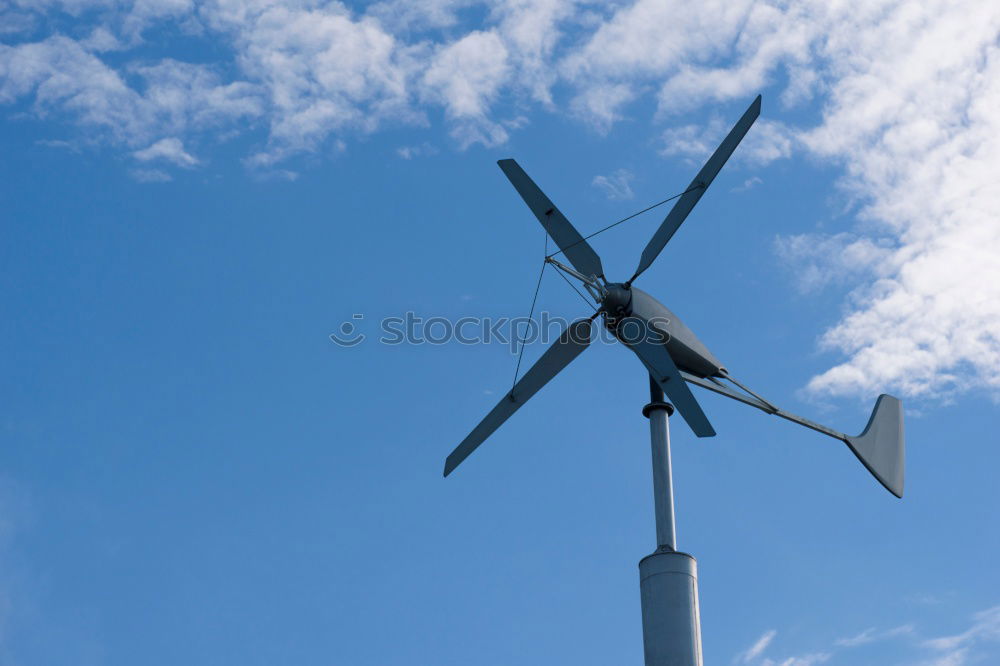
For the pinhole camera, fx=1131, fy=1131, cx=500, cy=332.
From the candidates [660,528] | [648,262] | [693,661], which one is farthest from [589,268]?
[693,661]

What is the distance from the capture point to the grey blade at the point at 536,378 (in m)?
25.2

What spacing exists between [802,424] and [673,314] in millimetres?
4594

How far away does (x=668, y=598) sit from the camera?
21250mm

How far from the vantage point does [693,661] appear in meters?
20.5

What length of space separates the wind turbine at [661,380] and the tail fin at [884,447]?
35 mm

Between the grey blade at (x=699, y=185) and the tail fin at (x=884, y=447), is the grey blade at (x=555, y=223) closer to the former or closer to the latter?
the grey blade at (x=699, y=185)

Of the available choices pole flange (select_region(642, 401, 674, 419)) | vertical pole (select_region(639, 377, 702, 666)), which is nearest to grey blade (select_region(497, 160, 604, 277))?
pole flange (select_region(642, 401, 674, 419))

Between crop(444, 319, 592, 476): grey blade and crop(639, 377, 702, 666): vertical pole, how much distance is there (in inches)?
148

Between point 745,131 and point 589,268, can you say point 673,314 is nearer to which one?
Result: point 589,268

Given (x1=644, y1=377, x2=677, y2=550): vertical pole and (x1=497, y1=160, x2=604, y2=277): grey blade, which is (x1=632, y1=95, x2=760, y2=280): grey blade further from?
(x1=644, y1=377, x2=677, y2=550): vertical pole

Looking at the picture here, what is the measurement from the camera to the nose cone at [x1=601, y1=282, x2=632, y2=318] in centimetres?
2458

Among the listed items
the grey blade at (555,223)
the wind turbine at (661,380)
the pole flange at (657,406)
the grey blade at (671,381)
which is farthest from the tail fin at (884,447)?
the grey blade at (555,223)

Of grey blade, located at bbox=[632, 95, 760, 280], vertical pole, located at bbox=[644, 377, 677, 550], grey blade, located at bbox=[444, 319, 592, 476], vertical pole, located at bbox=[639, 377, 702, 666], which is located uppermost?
grey blade, located at bbox=[632, 95, 760, 280]

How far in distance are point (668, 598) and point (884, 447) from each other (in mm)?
10978
